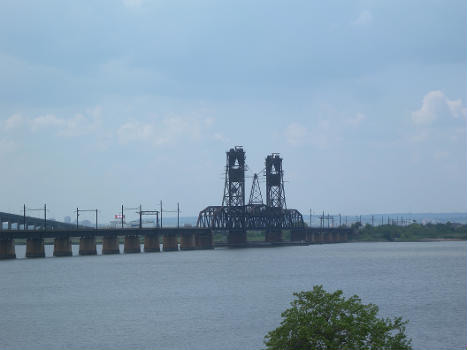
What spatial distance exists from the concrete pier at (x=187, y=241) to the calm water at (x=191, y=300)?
58051mm

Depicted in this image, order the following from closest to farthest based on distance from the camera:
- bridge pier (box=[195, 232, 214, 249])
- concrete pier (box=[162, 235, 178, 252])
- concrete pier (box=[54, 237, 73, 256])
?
concrete pier (box=[54, 237, 73, 256]), concrete pier (box=[162, 235, 178, 252]), bridge pier (box=[195, 232, 214, 249])

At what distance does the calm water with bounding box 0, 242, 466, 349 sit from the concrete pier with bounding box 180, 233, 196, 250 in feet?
190

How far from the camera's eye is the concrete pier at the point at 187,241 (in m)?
186

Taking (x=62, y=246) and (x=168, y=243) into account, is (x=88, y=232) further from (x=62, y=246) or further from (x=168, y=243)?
(x=168, y=243)

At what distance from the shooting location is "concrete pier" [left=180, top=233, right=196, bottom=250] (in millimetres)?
186375

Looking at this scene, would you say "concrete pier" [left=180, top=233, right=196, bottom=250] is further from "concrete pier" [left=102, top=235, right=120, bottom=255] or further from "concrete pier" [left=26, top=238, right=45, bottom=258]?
"concrete pier" [left=26, top=238, right=45, bottom=258]

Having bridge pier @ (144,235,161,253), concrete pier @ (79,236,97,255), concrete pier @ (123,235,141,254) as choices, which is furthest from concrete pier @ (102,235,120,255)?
bridge pier @ (144,235,161,253)

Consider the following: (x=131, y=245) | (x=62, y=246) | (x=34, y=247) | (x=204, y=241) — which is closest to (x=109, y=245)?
(x=131, y=245)

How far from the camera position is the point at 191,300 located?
74.3 m

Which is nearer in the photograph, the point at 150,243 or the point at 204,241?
the point at 150,243

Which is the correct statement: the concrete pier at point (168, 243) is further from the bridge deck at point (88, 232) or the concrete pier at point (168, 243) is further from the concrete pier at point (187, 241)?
the concrete pier at point (187, 241)

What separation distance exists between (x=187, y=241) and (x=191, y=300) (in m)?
113

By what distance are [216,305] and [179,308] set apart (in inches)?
145

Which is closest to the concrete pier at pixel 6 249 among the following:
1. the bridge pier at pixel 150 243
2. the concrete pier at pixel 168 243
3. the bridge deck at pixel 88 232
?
the bridge deck at pixel 88 232
